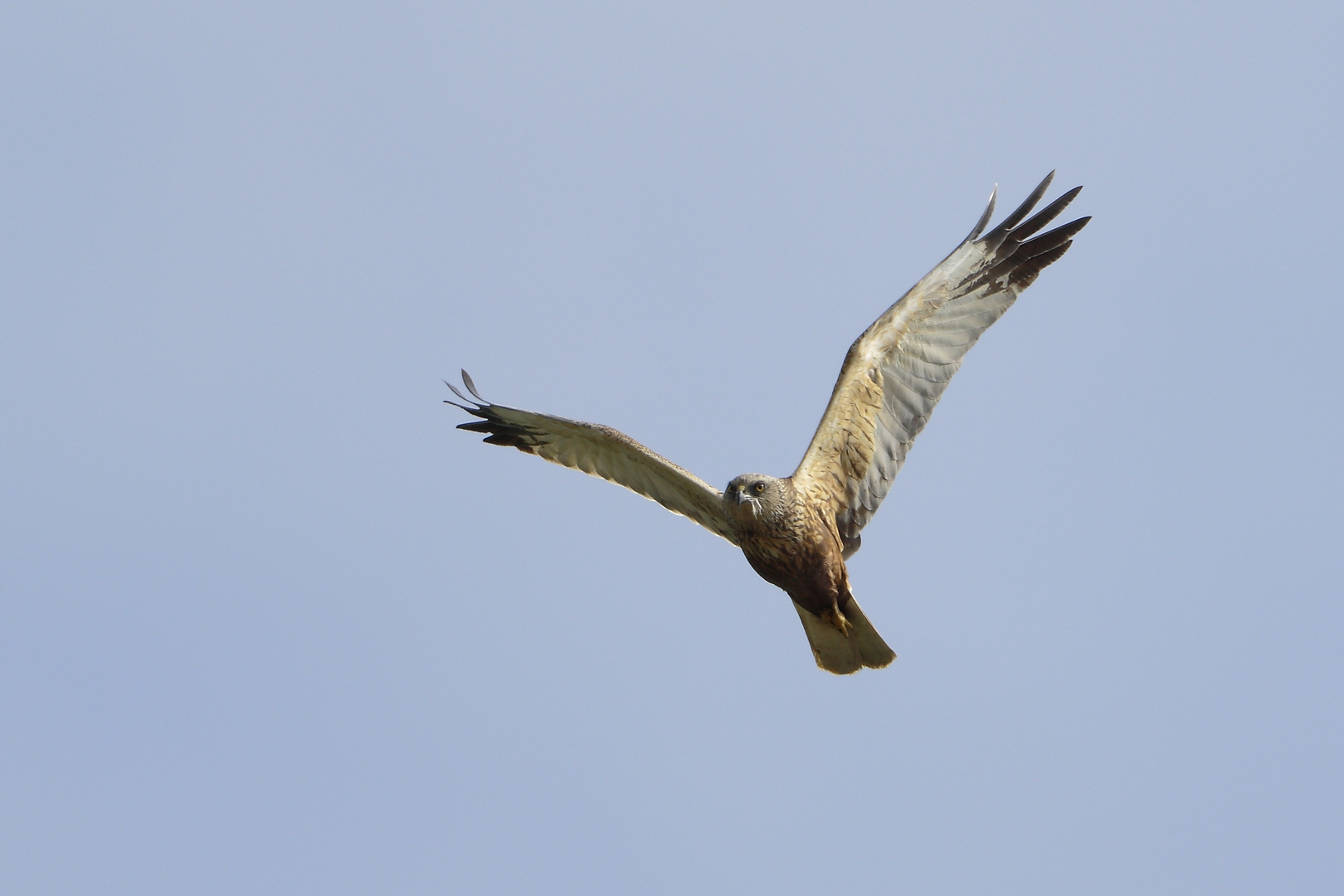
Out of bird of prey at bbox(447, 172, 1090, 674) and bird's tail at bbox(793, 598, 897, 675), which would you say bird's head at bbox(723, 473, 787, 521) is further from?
bird's tail at bbox(793, 598, 897, 675)

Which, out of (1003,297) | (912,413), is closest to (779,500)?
(912,413)

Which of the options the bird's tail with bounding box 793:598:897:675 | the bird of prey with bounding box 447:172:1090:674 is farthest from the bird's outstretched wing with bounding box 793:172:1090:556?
the bird's tail with bounding box 793:598:897:675

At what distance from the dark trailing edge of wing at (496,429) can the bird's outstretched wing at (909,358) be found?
2.22 metres

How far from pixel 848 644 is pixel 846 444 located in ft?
4.60

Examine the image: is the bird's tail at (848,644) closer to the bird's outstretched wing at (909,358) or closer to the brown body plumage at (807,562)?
the brown body plumage at (807,562)

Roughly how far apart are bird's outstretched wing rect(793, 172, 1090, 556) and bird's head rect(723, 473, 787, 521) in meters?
0.47

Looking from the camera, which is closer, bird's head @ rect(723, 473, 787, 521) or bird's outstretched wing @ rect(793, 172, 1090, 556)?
bird's head @ rect(723, 473, 787, 521)

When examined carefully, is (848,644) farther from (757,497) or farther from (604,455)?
(604,455)

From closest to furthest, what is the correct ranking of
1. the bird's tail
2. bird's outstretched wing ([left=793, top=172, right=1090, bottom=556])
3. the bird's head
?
the bird's head → the bird's tail → bird's outstretched wing ([left=793, top=172, right=1090, bottom=556])

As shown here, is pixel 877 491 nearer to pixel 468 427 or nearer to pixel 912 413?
pixel 912 413

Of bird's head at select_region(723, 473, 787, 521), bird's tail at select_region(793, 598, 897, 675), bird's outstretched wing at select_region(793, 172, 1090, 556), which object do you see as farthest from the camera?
bird's outstretched wing at select_region(793, 172, 1090, 556)

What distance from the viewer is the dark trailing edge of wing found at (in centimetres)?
893

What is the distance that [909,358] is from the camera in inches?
336

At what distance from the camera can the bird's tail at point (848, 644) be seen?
7969mm
